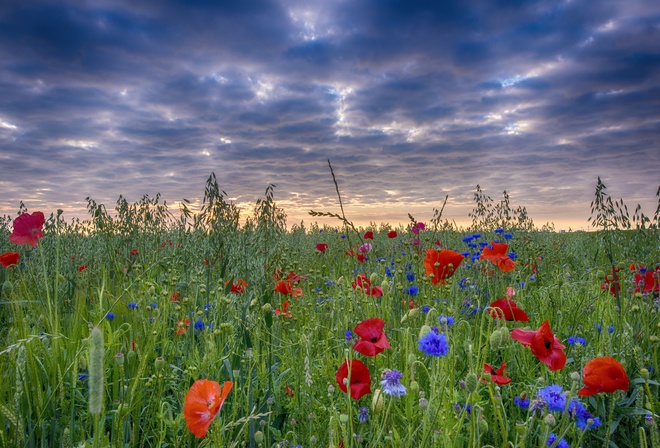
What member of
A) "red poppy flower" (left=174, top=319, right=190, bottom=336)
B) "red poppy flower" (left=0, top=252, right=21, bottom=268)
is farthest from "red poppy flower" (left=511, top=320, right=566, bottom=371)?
"red poppy flower" (left=0, top=252, right=21, bottom=268)

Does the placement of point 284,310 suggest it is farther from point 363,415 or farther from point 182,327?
point 363,415

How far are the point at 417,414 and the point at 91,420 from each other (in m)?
1.40

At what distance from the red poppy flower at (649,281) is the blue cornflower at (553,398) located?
7.80ft

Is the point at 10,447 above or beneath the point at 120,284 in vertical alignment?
beneath

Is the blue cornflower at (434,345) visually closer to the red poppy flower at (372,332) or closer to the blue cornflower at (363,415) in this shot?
the red poppy flower at (372,332)

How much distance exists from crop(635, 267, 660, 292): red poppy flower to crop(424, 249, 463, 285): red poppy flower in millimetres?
1963

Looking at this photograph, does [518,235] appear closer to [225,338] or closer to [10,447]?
[225,338]

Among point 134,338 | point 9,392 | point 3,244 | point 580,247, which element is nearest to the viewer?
point 9,392

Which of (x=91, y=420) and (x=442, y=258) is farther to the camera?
(x=442, y=258)

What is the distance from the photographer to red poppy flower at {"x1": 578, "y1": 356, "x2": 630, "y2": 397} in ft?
5.24

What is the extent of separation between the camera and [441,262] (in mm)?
2520

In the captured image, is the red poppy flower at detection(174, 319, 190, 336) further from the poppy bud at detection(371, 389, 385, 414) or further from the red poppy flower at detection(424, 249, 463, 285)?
the poppy bud at detection(371, 389, 385, 414)

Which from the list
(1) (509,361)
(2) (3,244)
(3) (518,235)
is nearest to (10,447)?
(1) (509,361)

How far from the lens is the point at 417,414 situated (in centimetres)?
199
